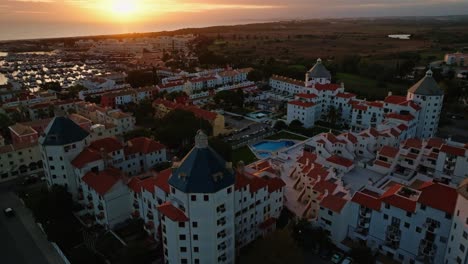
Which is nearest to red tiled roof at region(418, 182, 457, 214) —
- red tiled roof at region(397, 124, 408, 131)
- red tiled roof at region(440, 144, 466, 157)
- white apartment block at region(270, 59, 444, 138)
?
red tiled roof at region(440, 144, 466, 157)

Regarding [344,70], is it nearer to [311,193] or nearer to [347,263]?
[311,193]


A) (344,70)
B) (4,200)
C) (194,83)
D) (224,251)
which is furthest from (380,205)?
(344,70)

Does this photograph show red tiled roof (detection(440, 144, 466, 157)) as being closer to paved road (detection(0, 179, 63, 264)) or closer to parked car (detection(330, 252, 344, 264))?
parked car (detection(330, 252, 344, 264))

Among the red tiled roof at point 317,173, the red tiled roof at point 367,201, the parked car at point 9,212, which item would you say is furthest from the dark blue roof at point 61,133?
the red tiled roof at point 367,201

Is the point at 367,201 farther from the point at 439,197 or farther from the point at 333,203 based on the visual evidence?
the point at 439,197

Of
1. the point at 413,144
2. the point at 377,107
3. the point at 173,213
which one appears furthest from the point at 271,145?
the point at 173,213
